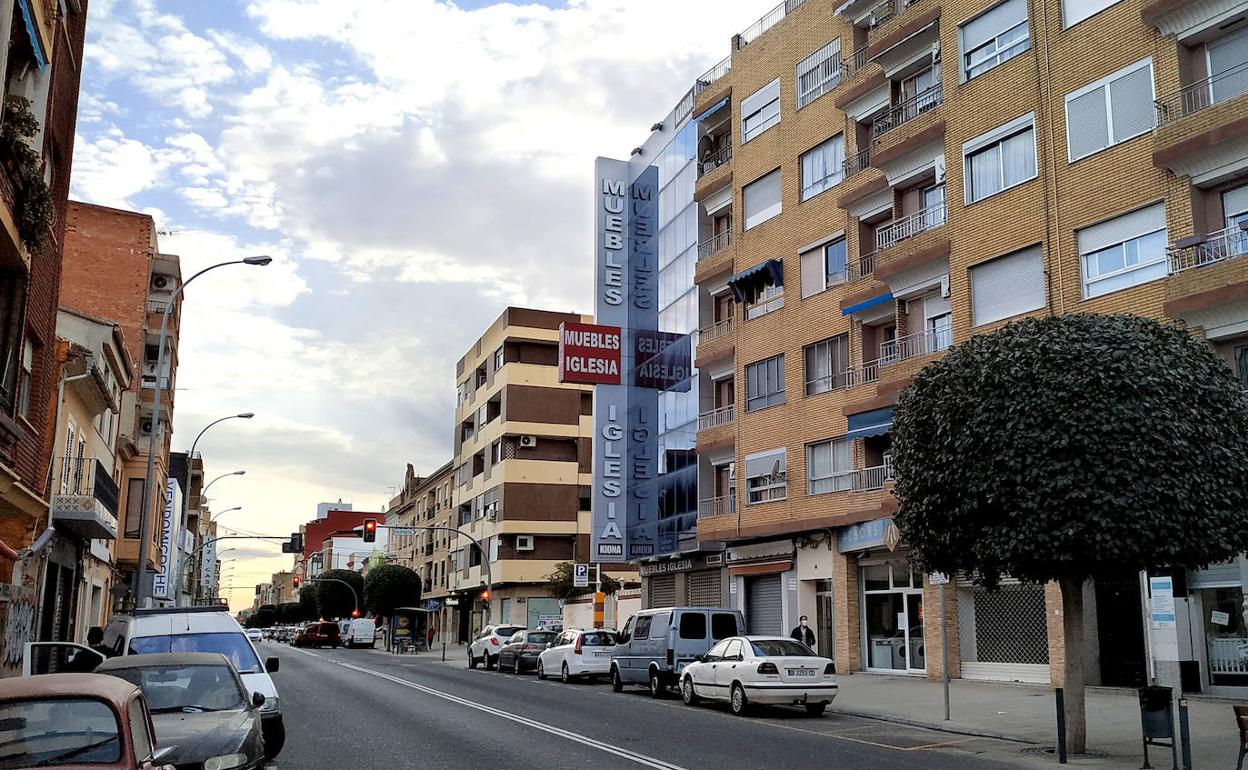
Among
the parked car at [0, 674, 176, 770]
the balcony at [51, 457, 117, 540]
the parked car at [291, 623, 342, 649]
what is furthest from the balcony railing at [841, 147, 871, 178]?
the parked car at [291, 623, 342, 649]

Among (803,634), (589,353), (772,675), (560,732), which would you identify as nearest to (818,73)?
(589,353)

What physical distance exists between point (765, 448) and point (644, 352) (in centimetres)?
930

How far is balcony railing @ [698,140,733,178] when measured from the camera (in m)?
40.3

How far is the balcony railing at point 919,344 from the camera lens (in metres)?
28.1

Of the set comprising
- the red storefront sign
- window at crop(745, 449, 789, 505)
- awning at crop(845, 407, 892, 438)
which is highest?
the red storefront sign

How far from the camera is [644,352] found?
42.8m

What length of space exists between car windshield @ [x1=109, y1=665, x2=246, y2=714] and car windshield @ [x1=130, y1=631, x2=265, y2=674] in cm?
247

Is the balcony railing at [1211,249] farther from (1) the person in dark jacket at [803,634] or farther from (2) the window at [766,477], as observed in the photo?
(2) the window at [766,477]

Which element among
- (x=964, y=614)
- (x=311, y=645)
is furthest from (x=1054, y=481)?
(x=311, y=645)

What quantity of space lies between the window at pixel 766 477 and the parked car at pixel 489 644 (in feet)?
33.4

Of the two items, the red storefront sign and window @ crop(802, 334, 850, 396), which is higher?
the red storefront sign

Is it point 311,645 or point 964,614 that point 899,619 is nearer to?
point 964,614

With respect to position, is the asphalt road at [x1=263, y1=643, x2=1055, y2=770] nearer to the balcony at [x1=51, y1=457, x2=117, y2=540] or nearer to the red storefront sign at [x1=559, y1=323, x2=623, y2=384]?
the balcony at [x1=51, y1=457, x2=117, y2=540]

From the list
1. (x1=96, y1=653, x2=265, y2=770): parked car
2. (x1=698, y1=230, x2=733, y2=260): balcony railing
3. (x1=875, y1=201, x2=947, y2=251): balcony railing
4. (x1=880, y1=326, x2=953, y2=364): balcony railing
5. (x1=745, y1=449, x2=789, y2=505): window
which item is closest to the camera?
(x1=96, y1=653, x2=265, y2=770): parked car
